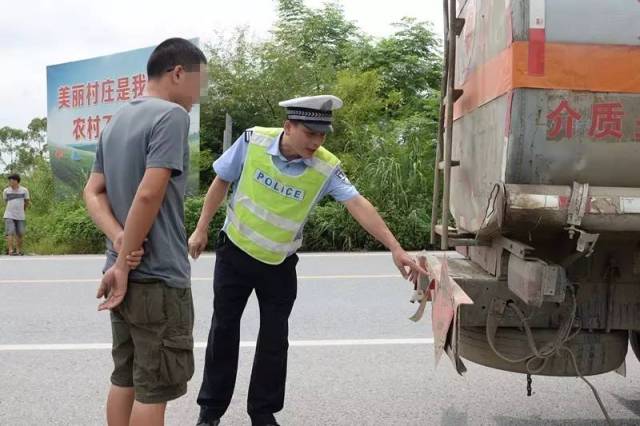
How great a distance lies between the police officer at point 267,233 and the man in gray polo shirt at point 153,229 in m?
0.68

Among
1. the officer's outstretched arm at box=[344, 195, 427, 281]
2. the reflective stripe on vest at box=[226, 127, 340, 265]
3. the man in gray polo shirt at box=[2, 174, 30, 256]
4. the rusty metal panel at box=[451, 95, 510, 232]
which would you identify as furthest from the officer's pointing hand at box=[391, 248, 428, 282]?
the man in gray polo shirt at box=[2, 174, 30, 256]

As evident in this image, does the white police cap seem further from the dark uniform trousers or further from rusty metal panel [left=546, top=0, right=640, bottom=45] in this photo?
rusty metal panel [left=546, top=0, right=640, bottom=45]

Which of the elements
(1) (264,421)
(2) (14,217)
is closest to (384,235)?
(1) (264,421)

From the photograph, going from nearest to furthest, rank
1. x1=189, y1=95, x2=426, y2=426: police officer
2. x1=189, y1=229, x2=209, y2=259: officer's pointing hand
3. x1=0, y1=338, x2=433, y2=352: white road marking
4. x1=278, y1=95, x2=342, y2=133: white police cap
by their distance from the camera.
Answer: x1=278, y1=95, x2=342, y2=133: white police cap, x1=189, y1=95, x2=426, y2=426: police officer, x1=189, y1=229, x2=209, y2=259: officer's pointing hand, x1=0, y1=338, x2=433, y2=352: white road marking

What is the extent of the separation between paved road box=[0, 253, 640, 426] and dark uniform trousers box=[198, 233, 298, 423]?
0.32m

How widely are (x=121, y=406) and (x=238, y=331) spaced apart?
2.76 ft

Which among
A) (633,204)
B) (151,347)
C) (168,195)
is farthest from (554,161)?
(151,347)

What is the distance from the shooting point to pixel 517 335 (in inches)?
119

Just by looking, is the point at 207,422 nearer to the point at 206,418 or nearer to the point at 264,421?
the point at 206,418

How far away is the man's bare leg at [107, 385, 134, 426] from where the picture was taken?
110 inches

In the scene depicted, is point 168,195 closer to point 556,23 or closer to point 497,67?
point 497,67

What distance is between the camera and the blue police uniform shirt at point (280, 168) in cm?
336

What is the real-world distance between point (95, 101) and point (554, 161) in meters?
14.1

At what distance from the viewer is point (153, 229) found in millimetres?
2621
